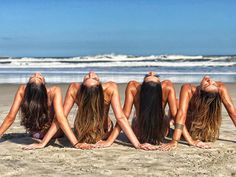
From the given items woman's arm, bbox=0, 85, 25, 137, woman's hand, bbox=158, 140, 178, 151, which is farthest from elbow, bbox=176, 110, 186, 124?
woman's arm, bbox=0, 85, 25, 137

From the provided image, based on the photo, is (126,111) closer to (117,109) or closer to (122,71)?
(117,109)

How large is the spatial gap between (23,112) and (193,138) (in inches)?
83.6

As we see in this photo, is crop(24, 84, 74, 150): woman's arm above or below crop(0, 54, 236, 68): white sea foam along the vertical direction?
below

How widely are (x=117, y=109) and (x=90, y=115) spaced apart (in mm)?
325

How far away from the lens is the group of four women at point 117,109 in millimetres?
5438

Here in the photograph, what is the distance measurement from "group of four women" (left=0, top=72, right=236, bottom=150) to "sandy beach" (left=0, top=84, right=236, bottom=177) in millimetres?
179

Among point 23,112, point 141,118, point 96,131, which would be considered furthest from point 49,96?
point 141,118

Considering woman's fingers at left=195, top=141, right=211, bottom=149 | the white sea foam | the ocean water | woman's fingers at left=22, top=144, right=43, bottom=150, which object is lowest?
woman's fingers at left=195, top=141, right=211, bottom=149

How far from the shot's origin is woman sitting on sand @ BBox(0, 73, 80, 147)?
543 cm

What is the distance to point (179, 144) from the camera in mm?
5848

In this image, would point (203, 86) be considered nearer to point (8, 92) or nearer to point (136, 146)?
point (136, 146)

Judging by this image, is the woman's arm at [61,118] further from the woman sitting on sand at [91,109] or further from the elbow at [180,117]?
the elbow at [180,117]

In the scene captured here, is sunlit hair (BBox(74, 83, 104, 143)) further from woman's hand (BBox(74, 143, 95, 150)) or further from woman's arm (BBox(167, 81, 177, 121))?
woman's arm (BBox(167, 81, 177, 121))

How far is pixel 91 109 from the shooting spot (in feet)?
18.0
